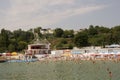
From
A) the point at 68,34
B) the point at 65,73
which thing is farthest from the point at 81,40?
the point at 65,73

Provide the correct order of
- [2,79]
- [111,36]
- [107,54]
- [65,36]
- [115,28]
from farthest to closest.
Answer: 1. [65,36]
2. [115,28]
3. [111,36]
4. [107,54]
5. [2,79]

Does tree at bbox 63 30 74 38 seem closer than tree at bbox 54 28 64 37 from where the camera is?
Yes

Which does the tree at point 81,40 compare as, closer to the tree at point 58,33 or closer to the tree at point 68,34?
the tree at point 68,34

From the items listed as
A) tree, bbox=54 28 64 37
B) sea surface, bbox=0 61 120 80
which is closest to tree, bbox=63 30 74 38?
tree, bbox=54 28 64 37

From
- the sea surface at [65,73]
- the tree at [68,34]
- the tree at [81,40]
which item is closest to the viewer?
the sea surface at [65,73]

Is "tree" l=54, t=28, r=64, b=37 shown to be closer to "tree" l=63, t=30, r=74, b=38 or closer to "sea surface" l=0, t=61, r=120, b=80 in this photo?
"tree" l=63, t=30, r=74, b=38

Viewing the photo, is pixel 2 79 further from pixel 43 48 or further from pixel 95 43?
pixel 95 43

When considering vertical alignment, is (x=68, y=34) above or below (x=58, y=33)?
below

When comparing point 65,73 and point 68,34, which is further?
point 68,34

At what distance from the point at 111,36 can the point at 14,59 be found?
2054 inches

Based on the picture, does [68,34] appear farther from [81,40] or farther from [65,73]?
[65,73]

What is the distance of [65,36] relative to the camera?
635 ft

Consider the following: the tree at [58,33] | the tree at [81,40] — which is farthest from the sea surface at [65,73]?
the tree at [58,33]

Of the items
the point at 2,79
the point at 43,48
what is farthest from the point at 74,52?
the point at 2,79
